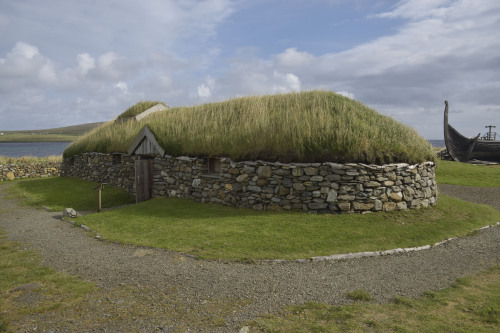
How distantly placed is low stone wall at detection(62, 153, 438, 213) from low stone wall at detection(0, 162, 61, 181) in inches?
898

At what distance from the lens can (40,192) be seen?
20.2 metres

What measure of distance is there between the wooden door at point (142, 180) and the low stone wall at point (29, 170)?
19533 millimetres

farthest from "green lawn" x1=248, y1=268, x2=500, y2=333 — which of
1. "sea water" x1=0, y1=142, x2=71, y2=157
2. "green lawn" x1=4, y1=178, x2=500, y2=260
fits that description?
"sea water" x1=0, y1=142, x2=71, y2=157

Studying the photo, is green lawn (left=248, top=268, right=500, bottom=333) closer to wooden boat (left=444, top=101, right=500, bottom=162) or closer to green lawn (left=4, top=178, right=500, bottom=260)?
green lawn (left=4, top=178, right=500, bottom=260)

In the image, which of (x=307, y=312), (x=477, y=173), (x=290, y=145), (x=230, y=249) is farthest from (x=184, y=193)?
(x=477, y=173)

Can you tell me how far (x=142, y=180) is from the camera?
16156mm

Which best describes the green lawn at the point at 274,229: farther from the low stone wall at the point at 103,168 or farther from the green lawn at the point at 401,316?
the low stone wall at the point at 103,168

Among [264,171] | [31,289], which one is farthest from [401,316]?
[264,171]

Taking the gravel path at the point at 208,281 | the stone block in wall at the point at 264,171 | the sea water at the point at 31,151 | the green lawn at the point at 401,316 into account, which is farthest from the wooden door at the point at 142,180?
the sea water at the point at 31,151

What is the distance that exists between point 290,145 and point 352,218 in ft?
11.7

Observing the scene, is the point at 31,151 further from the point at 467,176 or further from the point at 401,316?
the point at 401,316

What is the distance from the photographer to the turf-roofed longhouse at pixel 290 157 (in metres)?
11.5

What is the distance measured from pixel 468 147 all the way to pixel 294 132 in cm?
3638

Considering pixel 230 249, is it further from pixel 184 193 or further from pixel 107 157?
pixel 107 157
